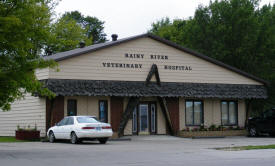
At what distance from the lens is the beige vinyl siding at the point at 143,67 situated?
29078 mm

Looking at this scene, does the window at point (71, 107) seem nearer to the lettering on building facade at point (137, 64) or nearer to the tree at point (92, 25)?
the lettering on building facade at point (137, 64)

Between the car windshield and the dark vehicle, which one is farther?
the dark vehicle

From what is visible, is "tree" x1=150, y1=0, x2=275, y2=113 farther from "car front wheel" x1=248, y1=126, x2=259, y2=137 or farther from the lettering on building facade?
the lettering on building facade

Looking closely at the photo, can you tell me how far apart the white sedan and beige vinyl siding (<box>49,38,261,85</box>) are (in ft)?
13.4

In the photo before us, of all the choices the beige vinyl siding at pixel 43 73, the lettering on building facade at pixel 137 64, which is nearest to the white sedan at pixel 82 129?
the beige vinyl siding at pixel 43 73

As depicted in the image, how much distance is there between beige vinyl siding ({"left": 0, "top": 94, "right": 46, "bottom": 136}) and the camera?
2906cm

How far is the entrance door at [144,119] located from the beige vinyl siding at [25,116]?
619 centimetres

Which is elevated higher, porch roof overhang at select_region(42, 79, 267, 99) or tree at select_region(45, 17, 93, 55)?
tree at select_region(45, 17, 93, 55)

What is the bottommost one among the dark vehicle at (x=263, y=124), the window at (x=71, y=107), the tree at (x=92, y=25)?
the dark vehicle at (x=263, y=124)

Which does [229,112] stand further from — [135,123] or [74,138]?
[74,138]

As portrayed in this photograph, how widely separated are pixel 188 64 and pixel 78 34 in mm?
30843

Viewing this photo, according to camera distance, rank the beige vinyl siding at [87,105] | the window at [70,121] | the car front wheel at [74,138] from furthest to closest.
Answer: the beige vinyl siding at [87,105] → the window at [70,121] → the car front wheel at [74,138]

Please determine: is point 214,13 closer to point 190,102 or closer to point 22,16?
point 190,102

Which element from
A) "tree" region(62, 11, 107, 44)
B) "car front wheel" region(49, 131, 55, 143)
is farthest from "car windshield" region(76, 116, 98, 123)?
"tree" region(62, 11, 107, 44)
